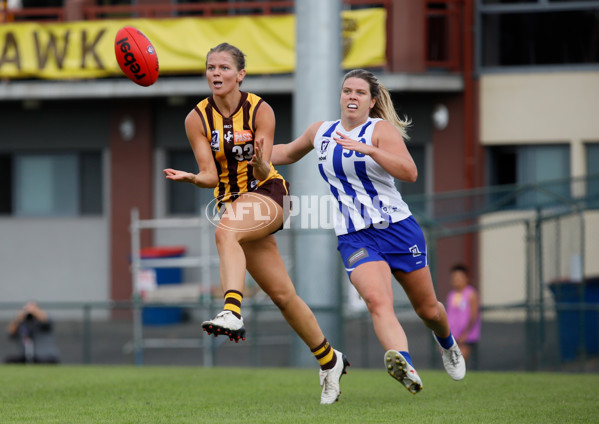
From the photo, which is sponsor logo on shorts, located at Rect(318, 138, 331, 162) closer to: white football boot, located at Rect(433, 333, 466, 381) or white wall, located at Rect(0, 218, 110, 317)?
white football boot, located at Rect(433, 333, 466, 381)

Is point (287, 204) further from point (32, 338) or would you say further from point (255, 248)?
point (32, 338)

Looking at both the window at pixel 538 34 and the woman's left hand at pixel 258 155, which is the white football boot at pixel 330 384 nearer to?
the woman's left hand at pixel 258 155

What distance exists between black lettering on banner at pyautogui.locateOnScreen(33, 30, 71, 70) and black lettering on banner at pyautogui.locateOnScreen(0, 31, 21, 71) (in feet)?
1.35

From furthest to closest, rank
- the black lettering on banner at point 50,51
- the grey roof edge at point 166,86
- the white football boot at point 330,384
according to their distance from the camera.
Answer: the black lettering on banner at point 50,51 → the grey roof edge at point 166,86 → the white football boot at point 330,384

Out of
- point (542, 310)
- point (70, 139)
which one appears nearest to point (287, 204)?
point (542, 310)

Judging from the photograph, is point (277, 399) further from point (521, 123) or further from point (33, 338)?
point (521, 123)

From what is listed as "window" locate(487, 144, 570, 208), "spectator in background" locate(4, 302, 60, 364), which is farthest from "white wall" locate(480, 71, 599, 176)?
"spectator in background" locate(4, 302, 60, 364)

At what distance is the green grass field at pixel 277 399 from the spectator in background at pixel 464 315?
8.84 ft

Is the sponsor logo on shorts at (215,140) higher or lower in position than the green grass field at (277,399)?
higher

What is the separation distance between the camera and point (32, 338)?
1417 centimetres

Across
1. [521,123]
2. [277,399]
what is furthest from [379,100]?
[521,123]

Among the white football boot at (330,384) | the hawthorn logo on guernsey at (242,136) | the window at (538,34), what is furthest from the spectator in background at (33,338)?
the window at (538,34)

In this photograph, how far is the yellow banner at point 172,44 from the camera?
18578 millimetres

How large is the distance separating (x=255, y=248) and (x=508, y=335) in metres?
9.29
